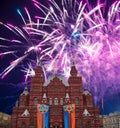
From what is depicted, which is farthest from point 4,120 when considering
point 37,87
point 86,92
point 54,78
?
point 86,92

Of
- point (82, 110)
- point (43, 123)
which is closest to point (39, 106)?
point (43, 123)

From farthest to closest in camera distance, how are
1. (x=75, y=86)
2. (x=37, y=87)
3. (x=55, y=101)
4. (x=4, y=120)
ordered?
(x=4, y=120) < (x=75, y=86) < (x=37, y=87) < (x=55, y=101)

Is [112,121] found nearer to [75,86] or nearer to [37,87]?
[75,86]

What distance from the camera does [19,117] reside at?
6088 centimetres

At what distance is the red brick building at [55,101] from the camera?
61.1 metres

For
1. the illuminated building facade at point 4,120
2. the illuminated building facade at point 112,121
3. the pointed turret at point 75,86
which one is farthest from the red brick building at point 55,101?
the illuminated building facade at point 112,121

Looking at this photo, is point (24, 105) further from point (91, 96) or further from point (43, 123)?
point (91, 96)

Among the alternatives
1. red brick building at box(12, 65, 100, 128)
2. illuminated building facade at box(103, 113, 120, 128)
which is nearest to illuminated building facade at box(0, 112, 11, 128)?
red brick building at box(12, 65, 100, 128)

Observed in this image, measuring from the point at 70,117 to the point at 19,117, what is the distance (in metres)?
13.2

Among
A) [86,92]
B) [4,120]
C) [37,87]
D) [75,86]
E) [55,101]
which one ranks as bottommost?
[4,120]

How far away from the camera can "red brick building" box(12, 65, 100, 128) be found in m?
61.1

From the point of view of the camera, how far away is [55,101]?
64.1 metres

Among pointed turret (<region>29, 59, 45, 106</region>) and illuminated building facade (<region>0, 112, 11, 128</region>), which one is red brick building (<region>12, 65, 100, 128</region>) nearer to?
pointed turret (<region>29, 59, 45, 106</region>)

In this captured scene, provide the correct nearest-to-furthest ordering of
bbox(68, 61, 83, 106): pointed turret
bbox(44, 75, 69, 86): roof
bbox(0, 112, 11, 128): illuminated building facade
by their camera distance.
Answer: bbox(68, 61, 83, 106): pointed turret, bbox(44, 75, 69, 86): roof, bbox(0, 112, 11, 128): illuminated building facade
